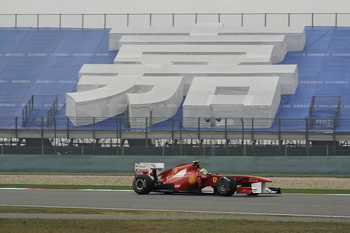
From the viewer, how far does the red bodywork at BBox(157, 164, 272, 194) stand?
25734 millimetres

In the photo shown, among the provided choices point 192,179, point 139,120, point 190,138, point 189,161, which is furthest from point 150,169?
point 139,120

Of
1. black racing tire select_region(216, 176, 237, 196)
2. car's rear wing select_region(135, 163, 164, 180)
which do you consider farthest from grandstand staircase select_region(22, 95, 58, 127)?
black racing tire select_region(216, 176, 237, 196)

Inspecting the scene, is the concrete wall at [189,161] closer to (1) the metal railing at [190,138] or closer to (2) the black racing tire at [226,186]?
(1) the metal railing at [190,138]

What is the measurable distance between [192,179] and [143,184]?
5.45 feet

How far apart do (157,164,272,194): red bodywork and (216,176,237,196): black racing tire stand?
233 mm

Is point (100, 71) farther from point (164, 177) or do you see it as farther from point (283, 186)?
point (164, 177)

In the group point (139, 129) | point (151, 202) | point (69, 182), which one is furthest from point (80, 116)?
point (151, 202)

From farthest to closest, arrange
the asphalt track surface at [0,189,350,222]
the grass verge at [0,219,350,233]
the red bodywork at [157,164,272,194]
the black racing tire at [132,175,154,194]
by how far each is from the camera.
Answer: the black racing tire at [132,175,154,194]
the red bodywork at [157,164,272,194]
the asphalt track surface at [0,189,350,222]
the grass verge at [0,219,350,233]

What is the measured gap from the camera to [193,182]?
86.6ft

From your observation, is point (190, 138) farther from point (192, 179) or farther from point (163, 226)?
point (163, 226)

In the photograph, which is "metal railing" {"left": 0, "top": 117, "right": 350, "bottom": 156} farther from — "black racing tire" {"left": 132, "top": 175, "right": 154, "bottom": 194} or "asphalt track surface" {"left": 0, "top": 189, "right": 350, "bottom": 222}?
"asphalt track surface" {"left": 0, "top": 189, "right": 350, "bottom": 222}

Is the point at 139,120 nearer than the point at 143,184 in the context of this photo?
No

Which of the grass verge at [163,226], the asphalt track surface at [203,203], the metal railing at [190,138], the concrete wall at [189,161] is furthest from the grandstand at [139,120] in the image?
the grass verge at [163,226]

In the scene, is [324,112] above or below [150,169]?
above
